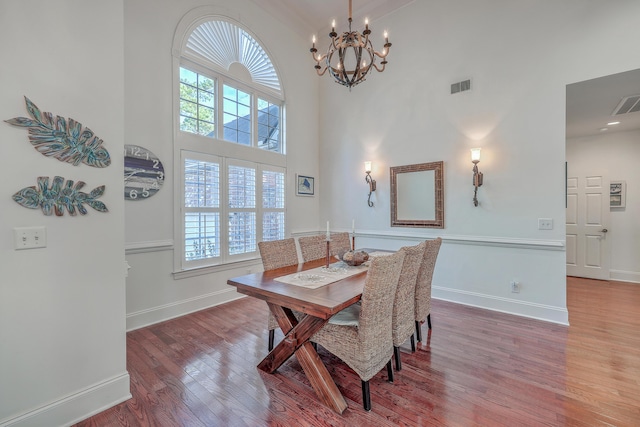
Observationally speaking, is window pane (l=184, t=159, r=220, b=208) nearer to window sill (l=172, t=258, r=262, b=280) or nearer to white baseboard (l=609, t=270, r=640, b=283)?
window sill (l=172, t=258, r=262, b=280)

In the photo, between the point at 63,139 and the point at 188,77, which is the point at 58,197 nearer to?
the point at 63,139

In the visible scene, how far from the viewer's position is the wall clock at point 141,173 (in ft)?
9.57

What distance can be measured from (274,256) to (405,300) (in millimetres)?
1214

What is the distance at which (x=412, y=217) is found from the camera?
4188 millimetres

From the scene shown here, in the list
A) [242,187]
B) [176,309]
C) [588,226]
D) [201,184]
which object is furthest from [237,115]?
[588,226]

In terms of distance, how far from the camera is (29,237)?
5.10 feet

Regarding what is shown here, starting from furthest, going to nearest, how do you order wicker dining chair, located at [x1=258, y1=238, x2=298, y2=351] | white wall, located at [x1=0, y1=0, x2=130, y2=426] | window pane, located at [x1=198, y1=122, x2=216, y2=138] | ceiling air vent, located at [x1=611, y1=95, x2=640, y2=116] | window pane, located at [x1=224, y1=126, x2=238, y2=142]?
window pane, located at [x1=224, y1=126, x2=238, y2=142] → window pane, located at [x1=198, y1=122, x2=216, y2=138] → ceiling air vent, located at [x1=611, y1=95, x2=640, y2=116] → wicker dining chair, located at [x1=258, y1=238, x2=298, y2=351] → white wall, located at [x1=0, y1=0, x2=130, y2=426]

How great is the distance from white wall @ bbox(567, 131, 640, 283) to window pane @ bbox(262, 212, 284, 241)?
5.60m

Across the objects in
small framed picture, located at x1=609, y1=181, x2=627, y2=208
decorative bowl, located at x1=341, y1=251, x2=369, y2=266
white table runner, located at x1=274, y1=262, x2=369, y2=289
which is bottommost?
white table runner, located at x1=274, y1=262, x2=369, y2=289

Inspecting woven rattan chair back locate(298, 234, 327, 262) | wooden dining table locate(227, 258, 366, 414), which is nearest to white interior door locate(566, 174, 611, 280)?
woven rattan chair back locate(298, 234, 327, 262)

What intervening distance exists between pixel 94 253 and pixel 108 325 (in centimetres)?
50

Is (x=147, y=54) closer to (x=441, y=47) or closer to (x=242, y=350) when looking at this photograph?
(x=242, y=350)

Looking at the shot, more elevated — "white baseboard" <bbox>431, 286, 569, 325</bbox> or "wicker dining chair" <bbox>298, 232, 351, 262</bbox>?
"wicker dining chair" <bbox>298, 232, 351, 262</bbox>

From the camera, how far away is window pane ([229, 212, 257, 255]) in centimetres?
394
